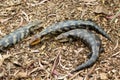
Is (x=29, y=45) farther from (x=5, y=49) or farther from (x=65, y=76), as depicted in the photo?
(x=65, y=76)

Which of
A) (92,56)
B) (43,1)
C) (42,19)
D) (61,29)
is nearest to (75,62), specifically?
(92,56)

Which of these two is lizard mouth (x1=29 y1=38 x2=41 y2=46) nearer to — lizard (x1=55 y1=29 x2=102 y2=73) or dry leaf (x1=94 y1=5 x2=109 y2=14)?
lizard (x1=55 y1=29 x2=102 y2=73)

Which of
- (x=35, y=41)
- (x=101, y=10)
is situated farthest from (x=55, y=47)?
(x=101, y=10)

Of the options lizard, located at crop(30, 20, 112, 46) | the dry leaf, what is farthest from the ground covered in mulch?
lizard, located at crop(30, 20, 112, 46)

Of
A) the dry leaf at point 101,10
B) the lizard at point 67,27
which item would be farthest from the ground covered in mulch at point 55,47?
the lizard at point 67,27

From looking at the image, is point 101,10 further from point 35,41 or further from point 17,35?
point 17,35
